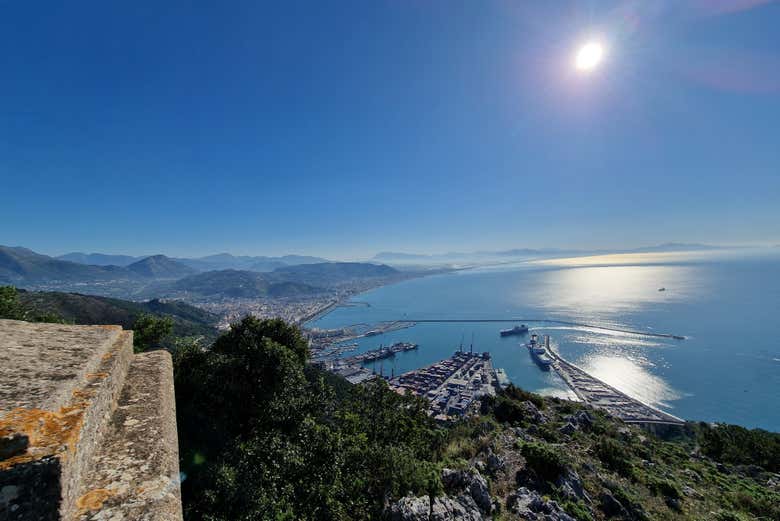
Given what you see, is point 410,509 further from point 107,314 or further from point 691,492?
point 107,314

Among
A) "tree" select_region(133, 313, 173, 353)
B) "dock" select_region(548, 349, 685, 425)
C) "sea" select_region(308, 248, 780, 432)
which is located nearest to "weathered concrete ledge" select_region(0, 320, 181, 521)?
"tree" select_region(133, 313, 173, 353)

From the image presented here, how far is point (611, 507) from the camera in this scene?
9625mm

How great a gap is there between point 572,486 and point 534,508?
2.38 metres

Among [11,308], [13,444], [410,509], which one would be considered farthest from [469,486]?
[11,308]

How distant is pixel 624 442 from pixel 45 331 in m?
25.5

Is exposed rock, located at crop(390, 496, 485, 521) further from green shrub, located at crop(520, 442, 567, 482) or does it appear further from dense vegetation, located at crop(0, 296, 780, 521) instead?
green shrub, located at crop(520, 442, 567, 482)

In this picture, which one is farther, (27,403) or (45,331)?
(45,331)

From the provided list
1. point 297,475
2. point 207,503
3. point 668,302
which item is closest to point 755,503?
point 297,475

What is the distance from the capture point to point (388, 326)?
332 feet

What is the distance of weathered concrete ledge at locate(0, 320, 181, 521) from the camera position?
2457 mm

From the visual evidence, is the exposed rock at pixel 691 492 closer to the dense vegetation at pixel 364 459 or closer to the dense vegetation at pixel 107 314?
the dense vegetation at pixel 364 459

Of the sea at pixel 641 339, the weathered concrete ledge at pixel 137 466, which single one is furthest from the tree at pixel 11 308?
the sea at pixel 641 339

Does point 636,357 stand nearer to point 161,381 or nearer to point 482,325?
point 482,325

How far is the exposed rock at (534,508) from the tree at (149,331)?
2036 cm
